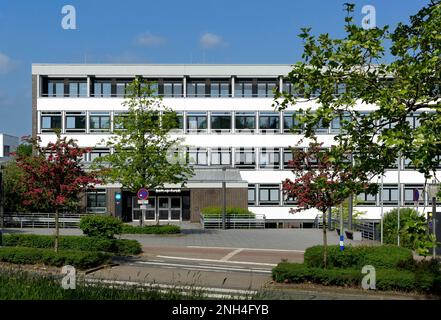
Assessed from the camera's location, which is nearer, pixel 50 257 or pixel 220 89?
pixel 50 257

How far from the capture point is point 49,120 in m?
55.2

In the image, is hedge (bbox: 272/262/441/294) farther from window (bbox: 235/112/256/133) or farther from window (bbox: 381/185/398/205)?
window (bbox: 381/185/398/205)

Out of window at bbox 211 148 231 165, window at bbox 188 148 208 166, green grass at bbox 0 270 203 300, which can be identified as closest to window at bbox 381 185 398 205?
window at bbox 211 148 231 165

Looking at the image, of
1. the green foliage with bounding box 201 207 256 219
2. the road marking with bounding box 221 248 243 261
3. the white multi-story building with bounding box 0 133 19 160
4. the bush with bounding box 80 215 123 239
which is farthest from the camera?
the white multi-story building with bounding box 0 133 19 160

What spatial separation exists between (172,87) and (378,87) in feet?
153

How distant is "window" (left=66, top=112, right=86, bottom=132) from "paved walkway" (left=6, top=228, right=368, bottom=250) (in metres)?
17.1

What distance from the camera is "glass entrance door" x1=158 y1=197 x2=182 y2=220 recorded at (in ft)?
174

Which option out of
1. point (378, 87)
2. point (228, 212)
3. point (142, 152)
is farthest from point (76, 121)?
point (378, 87)

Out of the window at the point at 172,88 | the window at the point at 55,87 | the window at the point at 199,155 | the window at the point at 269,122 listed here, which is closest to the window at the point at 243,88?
the window at the point at 269,122

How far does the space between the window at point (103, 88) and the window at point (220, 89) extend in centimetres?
958

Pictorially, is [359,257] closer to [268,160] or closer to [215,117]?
[268,160]

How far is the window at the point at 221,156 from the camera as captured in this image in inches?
2184

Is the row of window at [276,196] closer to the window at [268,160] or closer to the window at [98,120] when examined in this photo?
the window at [268,160]
